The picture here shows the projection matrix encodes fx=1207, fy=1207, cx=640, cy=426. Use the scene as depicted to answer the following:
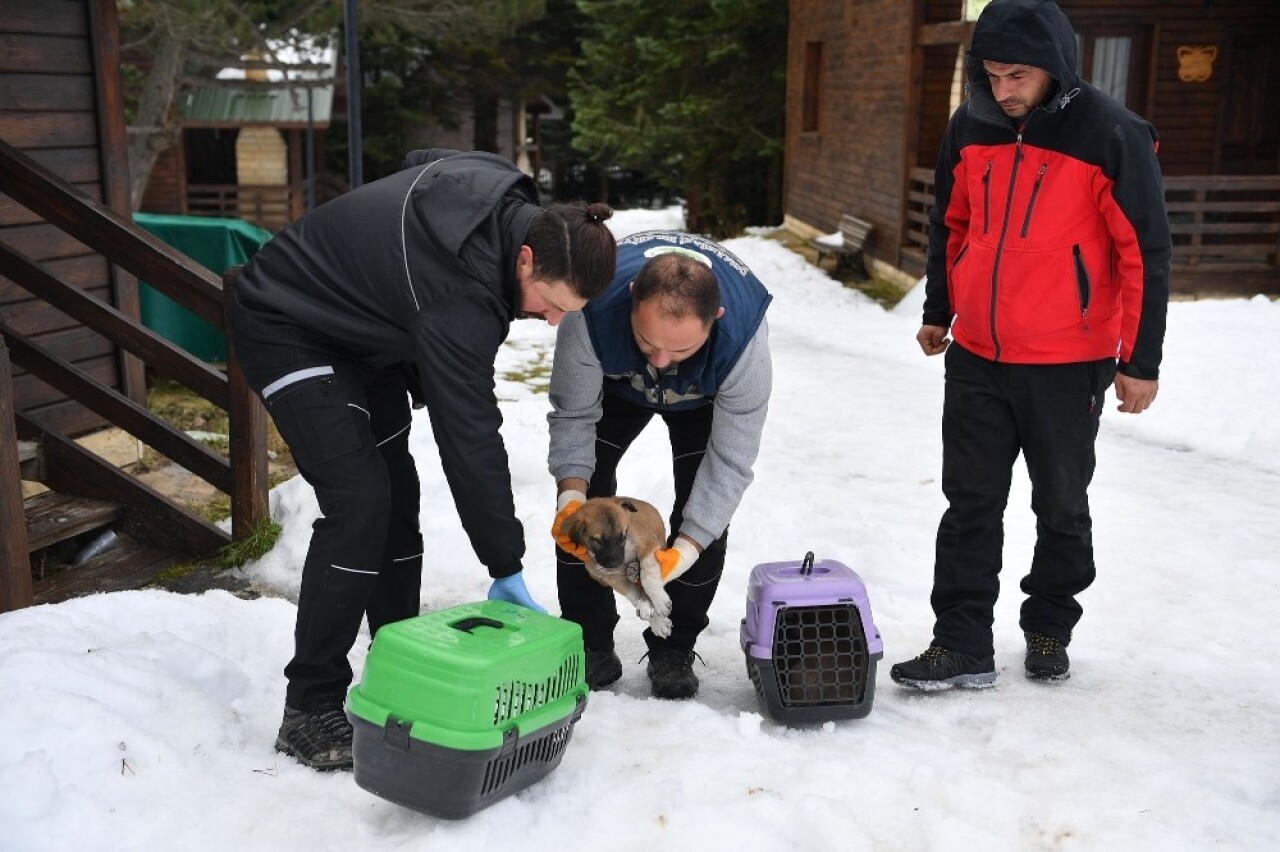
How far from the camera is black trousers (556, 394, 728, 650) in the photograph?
364cm

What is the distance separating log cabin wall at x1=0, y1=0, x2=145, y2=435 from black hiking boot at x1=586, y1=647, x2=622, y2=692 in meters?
3.49

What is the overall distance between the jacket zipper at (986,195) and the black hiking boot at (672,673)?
5.29ft

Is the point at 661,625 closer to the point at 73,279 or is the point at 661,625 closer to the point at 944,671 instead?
the point at 944,671

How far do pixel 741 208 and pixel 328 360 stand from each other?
22574 millimetres

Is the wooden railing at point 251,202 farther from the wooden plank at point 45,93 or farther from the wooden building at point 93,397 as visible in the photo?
the wooden building at point 93,397

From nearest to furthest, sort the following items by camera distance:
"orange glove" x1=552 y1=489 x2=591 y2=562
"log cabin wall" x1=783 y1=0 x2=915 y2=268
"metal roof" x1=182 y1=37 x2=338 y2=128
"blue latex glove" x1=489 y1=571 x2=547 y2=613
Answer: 1. "blue latex glove" x1=489 y1=571 x2=547 y2=613
2. "orange glove" x1=552 y1=489 x2=591 y2=562
3. "log cabin wall" x1=783 y1=0 x2=915 y2=268
4. "metal roof" x1=182 y1=37 x2=338 y2=128

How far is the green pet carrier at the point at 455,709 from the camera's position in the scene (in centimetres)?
263

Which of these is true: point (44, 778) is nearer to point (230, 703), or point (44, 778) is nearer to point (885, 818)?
point (230, 703)

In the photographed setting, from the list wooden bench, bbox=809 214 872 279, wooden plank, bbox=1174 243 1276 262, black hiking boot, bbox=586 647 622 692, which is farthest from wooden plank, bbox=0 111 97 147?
wooden bench, bbox=809 214 872 279

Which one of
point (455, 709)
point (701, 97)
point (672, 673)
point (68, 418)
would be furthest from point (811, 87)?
point (455, 709)

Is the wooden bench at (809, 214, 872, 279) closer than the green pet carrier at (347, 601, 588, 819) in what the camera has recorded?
No

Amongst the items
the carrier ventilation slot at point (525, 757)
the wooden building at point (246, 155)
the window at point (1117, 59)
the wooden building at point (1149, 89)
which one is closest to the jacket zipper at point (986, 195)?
the carrier ventilation slot at point (525, 757)

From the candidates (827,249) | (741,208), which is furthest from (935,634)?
(741,208)

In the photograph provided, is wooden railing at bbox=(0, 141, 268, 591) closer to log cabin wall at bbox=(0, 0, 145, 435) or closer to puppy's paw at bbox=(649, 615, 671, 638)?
log cabin wall at bbox=(0, 0, 145, 435)
